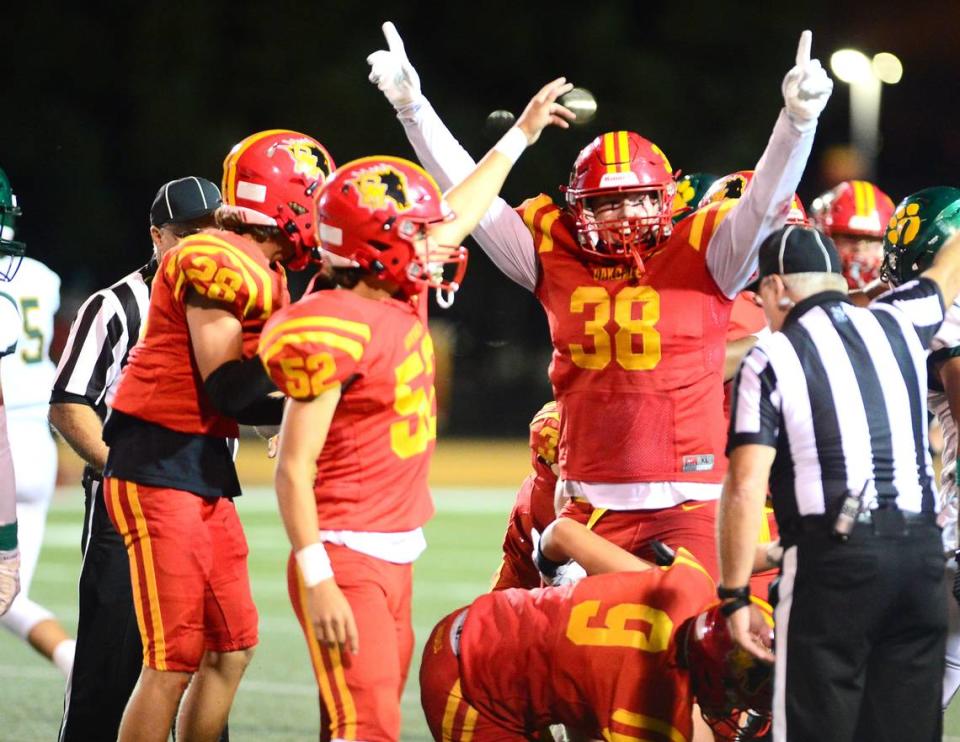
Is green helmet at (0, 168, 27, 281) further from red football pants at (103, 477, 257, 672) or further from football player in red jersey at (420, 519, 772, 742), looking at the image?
football player in red jersey at (420, 519, 772, 742)

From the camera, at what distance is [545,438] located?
196 inches

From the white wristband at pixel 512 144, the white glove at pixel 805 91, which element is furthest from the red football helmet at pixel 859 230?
the white wristband at pixel 512 144

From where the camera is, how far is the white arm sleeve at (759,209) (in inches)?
160

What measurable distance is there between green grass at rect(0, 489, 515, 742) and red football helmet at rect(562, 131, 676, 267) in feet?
6.48

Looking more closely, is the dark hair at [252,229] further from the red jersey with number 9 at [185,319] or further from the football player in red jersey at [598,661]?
the football player in red jersey at [598,661]

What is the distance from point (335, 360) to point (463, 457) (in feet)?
42.9

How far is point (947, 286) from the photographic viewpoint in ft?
12.7

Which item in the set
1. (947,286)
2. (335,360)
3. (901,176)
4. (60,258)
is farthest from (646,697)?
(901,176)

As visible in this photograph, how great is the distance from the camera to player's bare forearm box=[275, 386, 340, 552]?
3.19 meters

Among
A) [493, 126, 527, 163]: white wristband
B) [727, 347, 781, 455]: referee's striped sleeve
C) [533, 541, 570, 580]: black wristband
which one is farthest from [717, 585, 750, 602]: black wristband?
[493, 126, 527, 163]: white wristband

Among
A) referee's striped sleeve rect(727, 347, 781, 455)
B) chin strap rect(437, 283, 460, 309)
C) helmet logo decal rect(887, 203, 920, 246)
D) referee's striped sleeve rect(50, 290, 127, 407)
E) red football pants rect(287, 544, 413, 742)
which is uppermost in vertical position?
helmet logo decal rect(887, 203, 920, 246)

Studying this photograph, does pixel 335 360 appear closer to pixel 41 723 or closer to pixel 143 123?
pixel 41 723

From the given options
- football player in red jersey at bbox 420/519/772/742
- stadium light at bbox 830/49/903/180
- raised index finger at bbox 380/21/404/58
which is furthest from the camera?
stadium light at bbox 830/49/903/180

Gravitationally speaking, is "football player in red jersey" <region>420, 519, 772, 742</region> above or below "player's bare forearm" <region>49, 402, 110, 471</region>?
below
